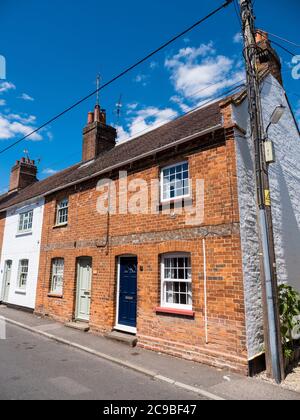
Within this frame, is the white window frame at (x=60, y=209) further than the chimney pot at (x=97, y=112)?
No

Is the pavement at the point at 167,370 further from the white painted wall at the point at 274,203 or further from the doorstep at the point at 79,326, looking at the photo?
the white painted wall at the point at 274,203

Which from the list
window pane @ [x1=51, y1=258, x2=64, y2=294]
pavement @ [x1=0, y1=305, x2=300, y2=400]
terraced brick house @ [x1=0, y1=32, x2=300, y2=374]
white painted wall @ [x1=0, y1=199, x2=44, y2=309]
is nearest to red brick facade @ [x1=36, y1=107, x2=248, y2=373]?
terraced brick house @ [x1=0, y1=32, x2=300, y2=374]

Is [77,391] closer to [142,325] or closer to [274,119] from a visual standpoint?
[142,325]

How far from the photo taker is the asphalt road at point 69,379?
5516 mm

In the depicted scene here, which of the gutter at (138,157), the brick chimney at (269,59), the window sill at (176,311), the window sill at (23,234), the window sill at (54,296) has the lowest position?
the window sill at (176,311)

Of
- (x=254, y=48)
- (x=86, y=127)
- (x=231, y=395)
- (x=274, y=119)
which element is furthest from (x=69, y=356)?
(x=86, y=127)

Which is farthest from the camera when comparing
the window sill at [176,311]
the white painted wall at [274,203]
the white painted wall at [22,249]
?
the white painted wall at [22,249]

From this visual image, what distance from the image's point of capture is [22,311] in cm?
1545

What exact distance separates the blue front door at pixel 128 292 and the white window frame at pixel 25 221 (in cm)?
798

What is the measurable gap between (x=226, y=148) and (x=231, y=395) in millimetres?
5636

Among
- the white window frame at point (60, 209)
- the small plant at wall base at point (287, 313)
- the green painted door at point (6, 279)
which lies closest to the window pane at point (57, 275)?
the white window frame at point (60, 209)

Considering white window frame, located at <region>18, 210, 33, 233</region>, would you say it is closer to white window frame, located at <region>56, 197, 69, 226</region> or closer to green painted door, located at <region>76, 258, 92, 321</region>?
white window frame, located at <region>56, 197, 69, 226</region>

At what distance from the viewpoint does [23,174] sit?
23844 mm
